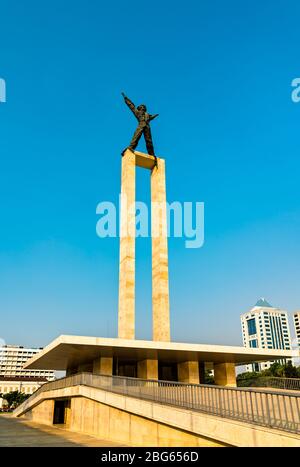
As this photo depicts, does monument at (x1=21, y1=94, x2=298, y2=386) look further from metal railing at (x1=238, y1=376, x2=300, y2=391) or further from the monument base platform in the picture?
metal railing at (x1=238, y1=376, x2=300, y2=391)

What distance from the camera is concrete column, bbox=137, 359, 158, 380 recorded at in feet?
91.8

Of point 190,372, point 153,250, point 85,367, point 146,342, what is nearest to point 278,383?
point 190,372

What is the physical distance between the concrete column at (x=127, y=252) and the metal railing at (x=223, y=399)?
930cm

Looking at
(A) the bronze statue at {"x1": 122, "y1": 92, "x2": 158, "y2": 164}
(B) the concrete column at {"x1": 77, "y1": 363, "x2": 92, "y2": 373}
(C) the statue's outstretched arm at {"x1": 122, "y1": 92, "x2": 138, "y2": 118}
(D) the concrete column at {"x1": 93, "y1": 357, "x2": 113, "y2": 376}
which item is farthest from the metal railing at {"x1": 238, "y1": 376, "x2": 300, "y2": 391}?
(C) the statue's outstretched arm at {"x1": 122, "y1": 92, "x2": 138, "y2": 118}

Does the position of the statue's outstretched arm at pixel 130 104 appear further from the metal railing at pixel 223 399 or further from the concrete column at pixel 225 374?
the metal railing at pixel 223 399

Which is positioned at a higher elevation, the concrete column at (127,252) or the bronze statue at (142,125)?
the bronze statue at (142,125)

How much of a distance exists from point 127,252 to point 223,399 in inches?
818

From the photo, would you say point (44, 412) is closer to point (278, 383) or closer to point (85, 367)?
point (85, 367)

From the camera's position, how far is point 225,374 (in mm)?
33062

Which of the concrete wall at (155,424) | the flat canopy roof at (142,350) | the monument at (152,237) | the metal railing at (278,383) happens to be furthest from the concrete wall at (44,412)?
the metal railing at (278,383)

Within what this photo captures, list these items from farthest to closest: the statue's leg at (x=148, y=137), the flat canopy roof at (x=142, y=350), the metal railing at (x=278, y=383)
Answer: the statue's leg at (x=148, y=137)
the metal railing at (x=278, y=383)
the flat canopy roof at (x=142, y=350)

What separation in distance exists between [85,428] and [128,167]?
73.0 feet

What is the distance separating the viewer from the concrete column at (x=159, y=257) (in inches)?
1219
